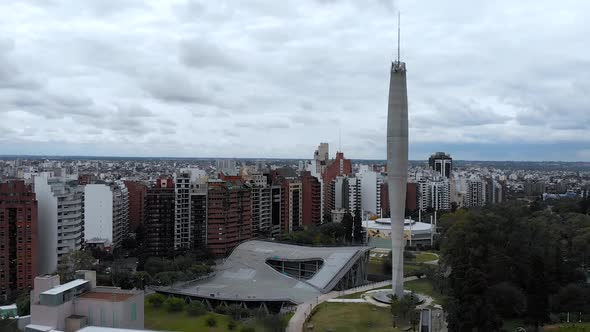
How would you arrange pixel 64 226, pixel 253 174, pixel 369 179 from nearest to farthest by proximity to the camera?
pixel 64 226
pixel 253 174
pixel 369 179

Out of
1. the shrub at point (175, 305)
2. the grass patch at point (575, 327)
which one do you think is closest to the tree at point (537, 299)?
the grass patch at point (575, 327)

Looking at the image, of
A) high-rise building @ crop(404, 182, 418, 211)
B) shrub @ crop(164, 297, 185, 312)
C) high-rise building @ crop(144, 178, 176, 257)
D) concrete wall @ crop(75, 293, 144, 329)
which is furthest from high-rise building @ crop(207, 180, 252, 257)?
high-rise building @ crop(404, 182, 418, 211)

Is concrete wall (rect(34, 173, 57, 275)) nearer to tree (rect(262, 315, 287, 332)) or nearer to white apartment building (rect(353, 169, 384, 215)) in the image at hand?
tree (rect(262, 315, 287, 332))

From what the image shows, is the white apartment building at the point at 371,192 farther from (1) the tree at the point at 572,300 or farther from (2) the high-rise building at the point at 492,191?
(1) the tree at the point at 572,300

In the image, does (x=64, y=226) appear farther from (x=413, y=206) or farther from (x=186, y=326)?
(x=413, y=206)

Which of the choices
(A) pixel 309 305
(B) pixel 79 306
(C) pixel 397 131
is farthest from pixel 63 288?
(C) pixel 397 131

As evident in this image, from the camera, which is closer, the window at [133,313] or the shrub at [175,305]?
the window at [133,313]

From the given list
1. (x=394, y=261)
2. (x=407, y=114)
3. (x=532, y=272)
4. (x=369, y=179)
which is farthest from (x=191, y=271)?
(x=369, y=179)
